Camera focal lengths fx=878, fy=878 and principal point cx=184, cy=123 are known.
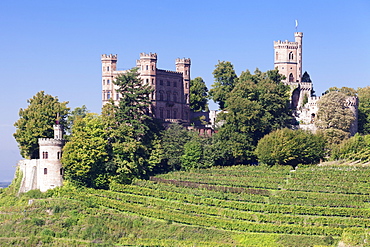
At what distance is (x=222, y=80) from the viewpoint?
110 metres

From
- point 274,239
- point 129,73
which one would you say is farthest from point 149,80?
point 274,239

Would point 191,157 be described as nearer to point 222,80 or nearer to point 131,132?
point 131,132

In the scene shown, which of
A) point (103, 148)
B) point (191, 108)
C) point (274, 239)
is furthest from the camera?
point (191, 108)

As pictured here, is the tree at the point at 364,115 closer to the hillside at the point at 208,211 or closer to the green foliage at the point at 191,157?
the hillside at the point at 208,211

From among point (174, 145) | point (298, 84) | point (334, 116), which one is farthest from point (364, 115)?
point (174, 145)

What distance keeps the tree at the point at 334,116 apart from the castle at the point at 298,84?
224 cm

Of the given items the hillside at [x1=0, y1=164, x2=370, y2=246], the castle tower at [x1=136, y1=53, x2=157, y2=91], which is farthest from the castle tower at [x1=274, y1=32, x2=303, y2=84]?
the hillside at [x1=0, y1=164, x2=370, y2=246]

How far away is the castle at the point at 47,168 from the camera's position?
88.5 m

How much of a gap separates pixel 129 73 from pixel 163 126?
737 centimetres

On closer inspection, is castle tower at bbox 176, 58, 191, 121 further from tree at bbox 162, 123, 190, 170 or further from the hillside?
the hillside

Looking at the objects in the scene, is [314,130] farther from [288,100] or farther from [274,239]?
[274,239]

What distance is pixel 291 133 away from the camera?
94.0 meters

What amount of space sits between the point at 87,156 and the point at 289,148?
21.5 m

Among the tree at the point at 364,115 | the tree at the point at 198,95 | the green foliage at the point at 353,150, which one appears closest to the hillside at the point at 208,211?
the green foliage at the point at 353,150
